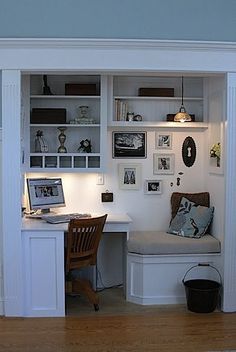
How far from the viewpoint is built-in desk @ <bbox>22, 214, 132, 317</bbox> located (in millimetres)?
3824

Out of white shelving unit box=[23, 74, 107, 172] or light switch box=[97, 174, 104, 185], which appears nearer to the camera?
white shelving unit box=[23, 74, 107, 172]

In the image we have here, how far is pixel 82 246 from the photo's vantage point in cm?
393

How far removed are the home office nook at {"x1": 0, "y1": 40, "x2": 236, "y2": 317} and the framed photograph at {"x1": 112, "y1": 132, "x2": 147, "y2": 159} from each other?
0.01 metres

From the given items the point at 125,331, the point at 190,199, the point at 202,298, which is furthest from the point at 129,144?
the point at 125,331

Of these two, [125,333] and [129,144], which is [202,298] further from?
[129,144]

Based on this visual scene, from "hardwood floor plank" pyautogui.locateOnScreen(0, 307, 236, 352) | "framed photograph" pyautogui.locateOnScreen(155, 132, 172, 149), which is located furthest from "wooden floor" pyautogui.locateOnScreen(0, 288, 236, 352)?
"framed photograph" pyautogui.locateOnScreen(155, 132, 172, 149)

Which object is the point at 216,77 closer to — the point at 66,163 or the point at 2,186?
the point at 66,163

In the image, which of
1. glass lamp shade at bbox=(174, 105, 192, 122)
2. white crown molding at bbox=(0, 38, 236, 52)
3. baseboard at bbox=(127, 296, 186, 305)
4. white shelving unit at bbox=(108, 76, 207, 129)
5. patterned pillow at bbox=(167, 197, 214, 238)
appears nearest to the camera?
white crown molding at bbox=(0, 38, 236, 52)

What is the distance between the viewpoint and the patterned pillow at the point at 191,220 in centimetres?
436

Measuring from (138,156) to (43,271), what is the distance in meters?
1.72

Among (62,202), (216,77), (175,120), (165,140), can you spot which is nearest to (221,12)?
(216,77)

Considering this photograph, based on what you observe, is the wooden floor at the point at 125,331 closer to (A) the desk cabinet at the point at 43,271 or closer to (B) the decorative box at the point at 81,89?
(A) the desk cabinet at the point at 43,271

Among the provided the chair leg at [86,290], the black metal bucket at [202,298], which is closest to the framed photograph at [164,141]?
the black metal bucket at [202,298]

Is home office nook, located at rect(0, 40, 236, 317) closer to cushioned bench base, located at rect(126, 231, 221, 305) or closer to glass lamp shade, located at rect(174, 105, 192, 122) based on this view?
cushioned bench base, located at rect(126, 231, 221, 305)
